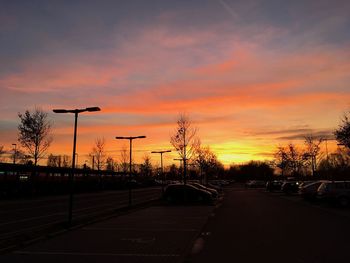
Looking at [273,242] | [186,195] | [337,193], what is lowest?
[273,242]

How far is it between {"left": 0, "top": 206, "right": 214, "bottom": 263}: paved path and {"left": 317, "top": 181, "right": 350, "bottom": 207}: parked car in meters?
15.7

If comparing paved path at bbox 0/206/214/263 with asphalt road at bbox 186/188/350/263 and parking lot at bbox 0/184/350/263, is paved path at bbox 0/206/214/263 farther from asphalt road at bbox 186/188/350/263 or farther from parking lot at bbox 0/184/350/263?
asphalt road at bbox 186/188/350/263

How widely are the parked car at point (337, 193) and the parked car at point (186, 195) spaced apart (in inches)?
331

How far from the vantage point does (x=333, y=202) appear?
29.8 metres

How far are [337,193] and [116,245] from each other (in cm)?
2167

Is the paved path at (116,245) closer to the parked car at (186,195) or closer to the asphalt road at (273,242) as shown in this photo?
the asphalt road at (273,242)

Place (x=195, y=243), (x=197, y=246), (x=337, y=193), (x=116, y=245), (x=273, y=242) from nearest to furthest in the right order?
(x=197, y=246) → (x=116, y=245) → (x=195, y=243) → (x=273, y=242) → (x=337, y=193)

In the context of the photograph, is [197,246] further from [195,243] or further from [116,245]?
[116,245]

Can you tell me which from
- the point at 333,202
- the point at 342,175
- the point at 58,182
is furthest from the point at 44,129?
the point at 342,175

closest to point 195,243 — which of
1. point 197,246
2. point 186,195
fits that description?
point 197,246

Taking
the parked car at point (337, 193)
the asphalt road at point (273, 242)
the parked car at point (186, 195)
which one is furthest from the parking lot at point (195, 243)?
the parked car at point (186, 195)

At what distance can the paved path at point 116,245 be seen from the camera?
10180 millimetres

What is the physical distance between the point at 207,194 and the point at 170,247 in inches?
863

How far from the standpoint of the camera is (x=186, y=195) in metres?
33.5
